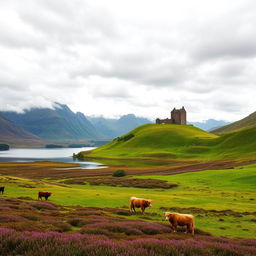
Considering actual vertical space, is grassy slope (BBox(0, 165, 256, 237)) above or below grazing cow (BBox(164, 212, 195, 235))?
below

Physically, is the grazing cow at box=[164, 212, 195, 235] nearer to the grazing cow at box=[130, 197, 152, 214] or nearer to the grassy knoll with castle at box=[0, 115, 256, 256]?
the grassy knoll with castle at box=[0, 115, 256, 256]

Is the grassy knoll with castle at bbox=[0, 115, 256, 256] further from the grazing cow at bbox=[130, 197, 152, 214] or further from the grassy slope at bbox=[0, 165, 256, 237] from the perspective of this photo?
the grazing cow at bbox=[130, 197, 152, 214]

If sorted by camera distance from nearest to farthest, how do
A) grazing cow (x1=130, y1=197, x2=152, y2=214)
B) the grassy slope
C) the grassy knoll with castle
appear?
the grassy knoll with castle < the grassy slope < grazing cow (x1=130, y1=197, x2=152, y2=214)

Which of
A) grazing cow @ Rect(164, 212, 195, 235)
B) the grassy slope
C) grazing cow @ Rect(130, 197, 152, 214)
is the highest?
grazing cow @ Rect(164, 212, 195, 235)

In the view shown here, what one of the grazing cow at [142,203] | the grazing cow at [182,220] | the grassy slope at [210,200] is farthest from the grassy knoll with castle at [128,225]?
the grazing cow at [142,203]

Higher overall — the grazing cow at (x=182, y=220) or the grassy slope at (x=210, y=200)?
the grazing cow at (x=182, y=220)

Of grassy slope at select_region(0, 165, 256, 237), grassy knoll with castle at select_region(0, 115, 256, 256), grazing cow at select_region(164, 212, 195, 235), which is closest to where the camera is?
grassy knoll with castle at select_region(0, 115, 256, 256)

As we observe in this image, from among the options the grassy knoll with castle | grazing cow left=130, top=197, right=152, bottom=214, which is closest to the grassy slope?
the grassy knoll with castle

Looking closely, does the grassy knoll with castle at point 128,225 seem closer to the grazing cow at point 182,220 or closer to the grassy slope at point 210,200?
the grassy slope at point 210,200

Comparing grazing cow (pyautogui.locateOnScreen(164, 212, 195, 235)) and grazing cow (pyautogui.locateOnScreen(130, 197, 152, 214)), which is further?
grazing cow (pyautogui.locateOnScreen(130, 197, 152, 214))

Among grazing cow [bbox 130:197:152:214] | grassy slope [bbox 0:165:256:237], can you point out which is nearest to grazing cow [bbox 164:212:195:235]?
grassy slope [bbox 0:165:256:237]

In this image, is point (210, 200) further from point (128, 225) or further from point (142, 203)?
point (128, 225)

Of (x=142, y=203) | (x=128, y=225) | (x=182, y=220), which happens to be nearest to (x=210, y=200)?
(x=142, y=203)

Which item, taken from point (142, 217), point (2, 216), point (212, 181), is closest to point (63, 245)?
point (2, 216)
